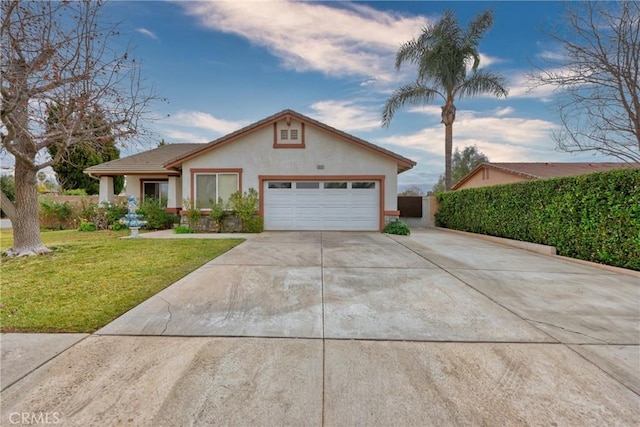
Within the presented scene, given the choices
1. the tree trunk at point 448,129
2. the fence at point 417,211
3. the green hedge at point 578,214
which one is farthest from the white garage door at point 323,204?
the tree trunk at point 448,129

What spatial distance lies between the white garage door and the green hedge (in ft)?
14.6

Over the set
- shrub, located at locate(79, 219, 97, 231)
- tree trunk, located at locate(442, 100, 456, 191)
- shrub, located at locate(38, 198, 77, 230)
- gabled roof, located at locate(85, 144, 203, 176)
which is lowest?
shrub, located at locate(79, 219, 97, 231)

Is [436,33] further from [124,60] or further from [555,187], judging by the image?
[124,60]

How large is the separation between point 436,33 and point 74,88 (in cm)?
1638

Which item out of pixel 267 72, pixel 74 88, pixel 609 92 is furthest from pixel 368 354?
pixel 267 72

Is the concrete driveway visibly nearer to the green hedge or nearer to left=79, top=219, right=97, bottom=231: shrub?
the green hedge

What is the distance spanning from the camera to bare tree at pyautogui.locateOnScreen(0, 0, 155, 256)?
16.8 feet

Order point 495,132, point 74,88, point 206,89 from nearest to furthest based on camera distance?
point 74,88 → point 206,89 → point 495,132

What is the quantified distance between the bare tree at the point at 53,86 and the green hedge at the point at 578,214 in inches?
410

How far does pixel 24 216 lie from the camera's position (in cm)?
691

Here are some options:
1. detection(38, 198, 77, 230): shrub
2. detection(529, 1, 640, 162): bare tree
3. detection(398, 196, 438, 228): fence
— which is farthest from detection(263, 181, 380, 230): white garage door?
detection(38, 198, 77, 230): shrub

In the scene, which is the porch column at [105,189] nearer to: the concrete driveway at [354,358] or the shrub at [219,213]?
the shrub at [219,213]

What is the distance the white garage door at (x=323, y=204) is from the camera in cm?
1203

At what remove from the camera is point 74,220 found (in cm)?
1480
